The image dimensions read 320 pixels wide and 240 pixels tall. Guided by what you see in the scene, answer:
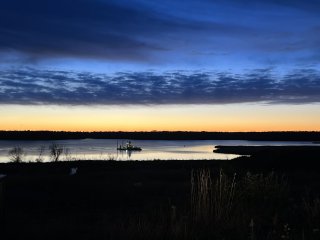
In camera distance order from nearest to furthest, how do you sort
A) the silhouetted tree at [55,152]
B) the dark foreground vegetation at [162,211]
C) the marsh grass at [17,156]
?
1. the dark foreground vegetation at [162,211]
2. the marsh grass at [17,156]
3. the silhouetted tree at [55,152]

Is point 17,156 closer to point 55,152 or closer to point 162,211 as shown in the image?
point 55,152

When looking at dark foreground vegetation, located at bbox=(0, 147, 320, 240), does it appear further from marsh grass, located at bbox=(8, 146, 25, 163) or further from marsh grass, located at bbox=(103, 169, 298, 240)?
marsh grass, located at bbox=(8, 146, 25, 163)

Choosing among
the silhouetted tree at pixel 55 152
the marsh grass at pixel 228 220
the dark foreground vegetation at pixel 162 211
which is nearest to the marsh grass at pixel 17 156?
the silhouetted tree at pixel 55 152

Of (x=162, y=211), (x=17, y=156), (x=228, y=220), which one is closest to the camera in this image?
(x=228, y=220)

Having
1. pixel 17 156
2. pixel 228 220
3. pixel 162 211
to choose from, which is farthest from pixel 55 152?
pixel 228 220

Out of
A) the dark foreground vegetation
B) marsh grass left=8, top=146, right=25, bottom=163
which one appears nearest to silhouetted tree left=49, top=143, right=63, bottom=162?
marsh grass left=8, top=146, right=25, bottom=163

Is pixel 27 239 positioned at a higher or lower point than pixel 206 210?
lower

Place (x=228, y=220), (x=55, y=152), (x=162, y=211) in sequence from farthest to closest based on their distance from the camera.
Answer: (x=55, y=152)
(x=162, y=211)
(x=228, y=220)

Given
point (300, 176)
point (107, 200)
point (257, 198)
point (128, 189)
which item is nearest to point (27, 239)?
point (257, 198)

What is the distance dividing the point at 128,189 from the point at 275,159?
1483cm

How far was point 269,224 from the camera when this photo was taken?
8242mm

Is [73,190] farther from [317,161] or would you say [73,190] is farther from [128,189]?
[317,161]

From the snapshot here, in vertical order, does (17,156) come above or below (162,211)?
above

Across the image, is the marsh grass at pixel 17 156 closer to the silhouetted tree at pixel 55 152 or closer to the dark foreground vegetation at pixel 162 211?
the silhouetted tree at pixel 55 152
